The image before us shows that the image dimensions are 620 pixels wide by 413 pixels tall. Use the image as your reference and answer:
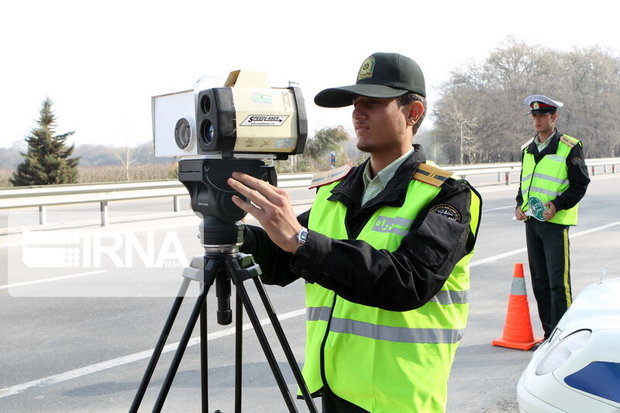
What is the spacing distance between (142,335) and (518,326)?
2.96 m

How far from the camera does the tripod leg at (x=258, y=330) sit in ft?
7.00

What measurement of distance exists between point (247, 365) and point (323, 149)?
1487 inches

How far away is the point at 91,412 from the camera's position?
13.3ft

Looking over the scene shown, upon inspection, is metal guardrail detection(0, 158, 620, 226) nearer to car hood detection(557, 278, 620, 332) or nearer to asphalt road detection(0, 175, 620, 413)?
asphalt road detection(0, 175, 620, 413)

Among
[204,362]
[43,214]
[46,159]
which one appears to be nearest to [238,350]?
[204,362]

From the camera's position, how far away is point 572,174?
5543 mm

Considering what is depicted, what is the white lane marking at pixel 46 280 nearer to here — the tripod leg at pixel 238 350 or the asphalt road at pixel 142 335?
the asphalt road at pixel 142 335

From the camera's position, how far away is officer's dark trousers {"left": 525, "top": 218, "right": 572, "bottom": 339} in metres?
5.27

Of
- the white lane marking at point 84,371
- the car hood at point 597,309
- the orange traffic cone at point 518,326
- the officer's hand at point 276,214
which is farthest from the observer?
the orange traffic cone at point 518,326

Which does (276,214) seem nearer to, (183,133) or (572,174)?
(183,133)

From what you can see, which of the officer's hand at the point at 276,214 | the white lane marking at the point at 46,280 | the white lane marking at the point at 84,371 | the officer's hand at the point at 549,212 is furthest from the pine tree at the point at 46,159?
the officer's hand at the point at 276,214

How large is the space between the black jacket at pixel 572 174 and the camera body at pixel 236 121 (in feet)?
12.2

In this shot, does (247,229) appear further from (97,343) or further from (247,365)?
(97,343)

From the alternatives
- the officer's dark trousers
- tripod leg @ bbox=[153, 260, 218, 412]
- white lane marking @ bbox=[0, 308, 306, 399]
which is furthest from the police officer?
tripod leg @ bbox=[153, 260, 218, 412]
